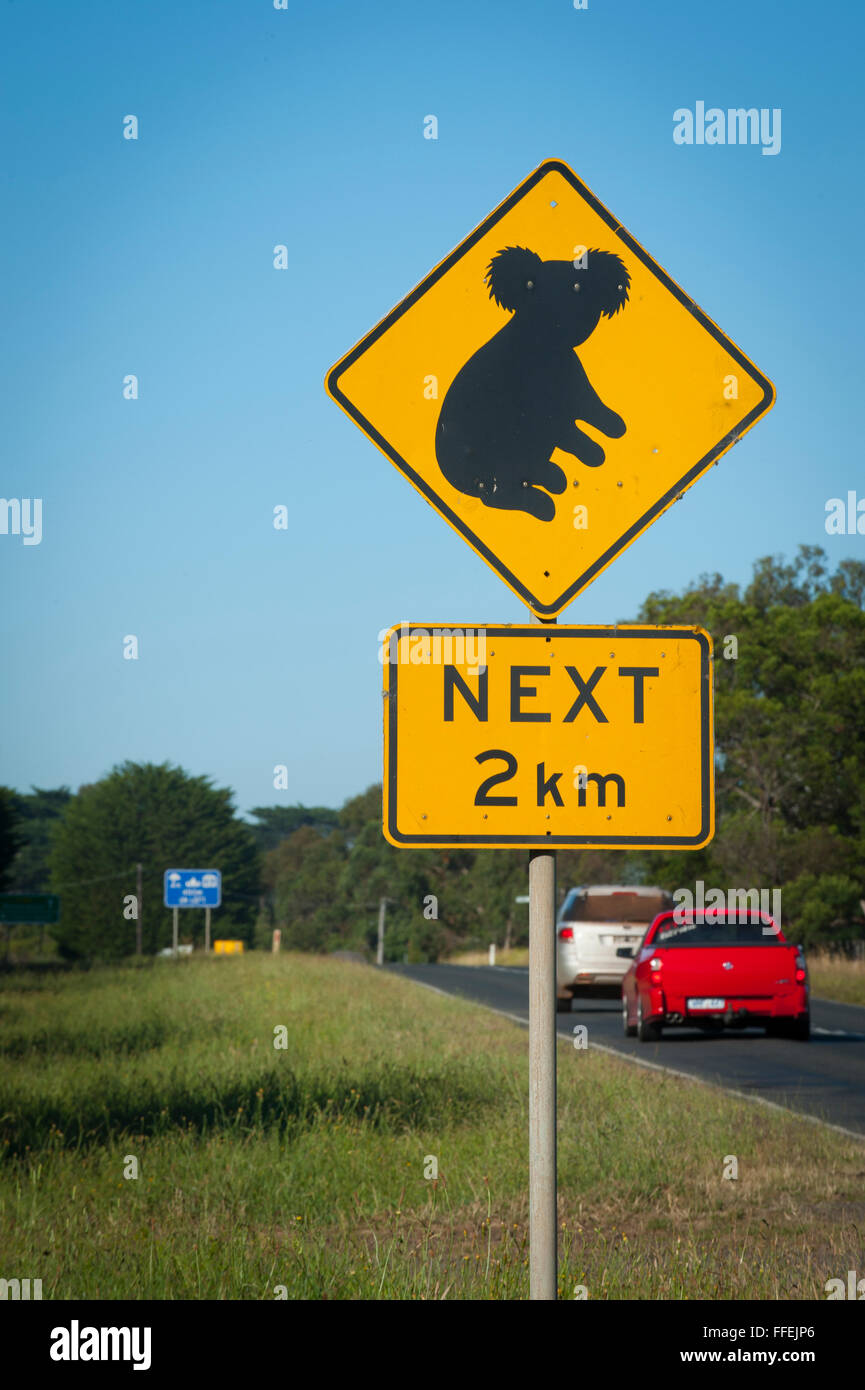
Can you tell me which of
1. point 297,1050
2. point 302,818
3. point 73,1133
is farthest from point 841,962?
point 302,818

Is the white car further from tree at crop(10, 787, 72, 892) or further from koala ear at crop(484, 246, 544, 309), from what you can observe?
tree at crop(10, 787, 72, 892)

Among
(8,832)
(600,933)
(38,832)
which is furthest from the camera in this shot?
(38,832)

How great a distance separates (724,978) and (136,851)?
285ft

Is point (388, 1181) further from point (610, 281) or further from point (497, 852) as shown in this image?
point (497, 852)

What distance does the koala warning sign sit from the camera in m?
3.42

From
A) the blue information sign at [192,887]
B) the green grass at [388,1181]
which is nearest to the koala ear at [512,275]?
the green grass at [388,1181]

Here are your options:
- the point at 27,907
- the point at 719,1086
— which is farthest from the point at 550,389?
the point at 27,907

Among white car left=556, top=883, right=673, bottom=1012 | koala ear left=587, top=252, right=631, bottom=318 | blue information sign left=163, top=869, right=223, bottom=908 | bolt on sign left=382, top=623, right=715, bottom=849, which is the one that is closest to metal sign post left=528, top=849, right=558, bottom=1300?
bolt on sign left=382, top=623, right=715, bottom=849

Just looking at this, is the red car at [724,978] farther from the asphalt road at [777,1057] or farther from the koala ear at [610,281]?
the koala ear at [610,281]

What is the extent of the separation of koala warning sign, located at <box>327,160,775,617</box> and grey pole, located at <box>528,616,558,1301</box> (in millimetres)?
832

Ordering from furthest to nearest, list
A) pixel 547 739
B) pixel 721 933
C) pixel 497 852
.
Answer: pixel 497 852, pixel 721 933, pixel 547 739

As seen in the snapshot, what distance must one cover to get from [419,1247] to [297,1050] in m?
7.61

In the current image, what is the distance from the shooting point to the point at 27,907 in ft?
196
